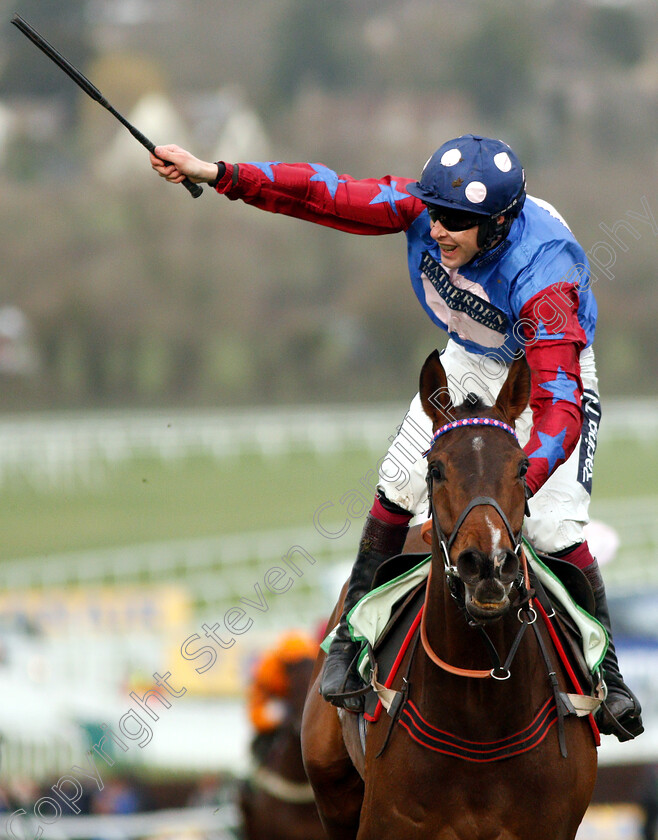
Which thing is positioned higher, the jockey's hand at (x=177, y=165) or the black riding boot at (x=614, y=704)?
the jockey's hand at (x=177, y=165)

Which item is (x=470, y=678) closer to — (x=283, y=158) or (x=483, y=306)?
(x=483, y=306)

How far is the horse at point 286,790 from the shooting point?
5.93 metres

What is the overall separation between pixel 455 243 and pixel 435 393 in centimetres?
58

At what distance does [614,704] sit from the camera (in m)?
3.60

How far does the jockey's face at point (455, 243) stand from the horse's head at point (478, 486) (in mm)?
497

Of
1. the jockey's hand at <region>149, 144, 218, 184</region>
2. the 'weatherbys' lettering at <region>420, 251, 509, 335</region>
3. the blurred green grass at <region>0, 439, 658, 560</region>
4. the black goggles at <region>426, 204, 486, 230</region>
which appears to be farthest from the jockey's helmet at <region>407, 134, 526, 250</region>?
the blurred green grass at <region>0, 439, 658, 560</region>

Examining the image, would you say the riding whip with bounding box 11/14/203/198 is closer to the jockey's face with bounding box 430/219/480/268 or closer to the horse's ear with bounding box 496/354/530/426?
the jockey's face with bounding box 430/219/480/268

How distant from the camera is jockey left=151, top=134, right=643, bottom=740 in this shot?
344 cm

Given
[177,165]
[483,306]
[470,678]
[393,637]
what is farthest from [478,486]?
[177,165]

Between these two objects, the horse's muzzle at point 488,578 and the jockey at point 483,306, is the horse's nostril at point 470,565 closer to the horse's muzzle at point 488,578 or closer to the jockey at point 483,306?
the horse's muzzle at point 488,578

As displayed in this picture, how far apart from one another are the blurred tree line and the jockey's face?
27.4 metres

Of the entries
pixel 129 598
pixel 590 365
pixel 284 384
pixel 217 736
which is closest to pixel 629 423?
pixel 284 384

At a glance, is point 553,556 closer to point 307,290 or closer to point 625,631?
point 625,631

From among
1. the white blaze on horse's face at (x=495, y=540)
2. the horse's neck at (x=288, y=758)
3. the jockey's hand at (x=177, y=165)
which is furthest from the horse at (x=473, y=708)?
the horse's neck at (x=288, y=758)
